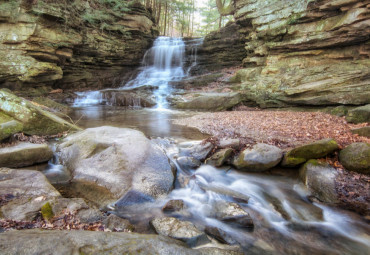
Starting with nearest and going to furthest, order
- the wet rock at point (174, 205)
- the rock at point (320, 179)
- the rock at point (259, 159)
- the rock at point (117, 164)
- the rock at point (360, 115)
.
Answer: the wet rock at point (174, 205)
the rock at point (117, 164)
the rock at point (320, 179)
the rock at point (259, 159)
the rock at point (360, 115)

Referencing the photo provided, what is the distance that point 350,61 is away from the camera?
10.2 metres

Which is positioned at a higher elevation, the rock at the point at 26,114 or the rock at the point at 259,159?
the rock at the point at 26,114

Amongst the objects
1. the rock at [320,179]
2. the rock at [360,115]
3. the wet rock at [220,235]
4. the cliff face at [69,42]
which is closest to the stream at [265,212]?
the wet rock at [220,235]

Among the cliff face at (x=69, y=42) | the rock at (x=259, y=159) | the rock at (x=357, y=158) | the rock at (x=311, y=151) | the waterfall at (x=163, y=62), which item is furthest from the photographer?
the waterfall at (x=163, y=62)

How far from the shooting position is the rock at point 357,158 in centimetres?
427

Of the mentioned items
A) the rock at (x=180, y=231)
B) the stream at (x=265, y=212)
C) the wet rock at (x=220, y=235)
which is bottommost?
the stream at (x=265, y=212)

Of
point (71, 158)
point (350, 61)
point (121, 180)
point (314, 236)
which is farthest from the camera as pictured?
point (350, 61)

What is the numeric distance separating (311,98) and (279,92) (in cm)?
178

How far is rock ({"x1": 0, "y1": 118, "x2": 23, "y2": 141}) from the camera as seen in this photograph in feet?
15.2

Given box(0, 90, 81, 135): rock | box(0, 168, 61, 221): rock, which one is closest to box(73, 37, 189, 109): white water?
box(0, 90, 81, 135): rock

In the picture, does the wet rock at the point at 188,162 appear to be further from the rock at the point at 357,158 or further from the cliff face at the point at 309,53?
the cliff face at the point at 309,53

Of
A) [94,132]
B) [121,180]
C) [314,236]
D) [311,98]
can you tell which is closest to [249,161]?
[314,236]

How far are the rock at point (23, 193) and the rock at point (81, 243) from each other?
0.84m

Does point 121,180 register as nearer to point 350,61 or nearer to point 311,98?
point 311,98
